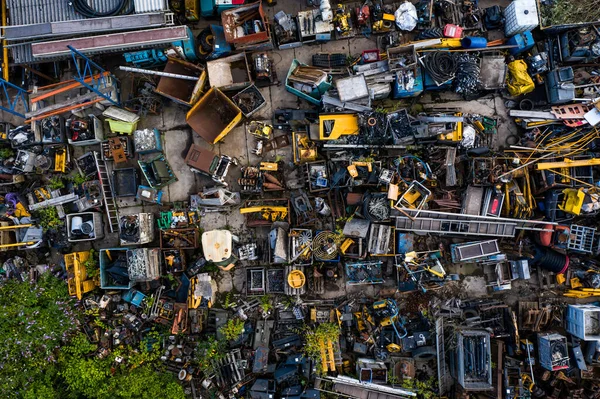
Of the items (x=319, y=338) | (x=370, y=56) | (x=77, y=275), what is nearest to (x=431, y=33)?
(x=370, y=56)

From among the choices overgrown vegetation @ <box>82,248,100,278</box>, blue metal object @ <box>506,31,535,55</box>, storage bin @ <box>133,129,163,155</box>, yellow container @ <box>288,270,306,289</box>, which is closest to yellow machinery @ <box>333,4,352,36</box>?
blue metal object @ <box>506,31,535,55</box>

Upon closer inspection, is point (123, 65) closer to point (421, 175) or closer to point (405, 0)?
point (405, 0)

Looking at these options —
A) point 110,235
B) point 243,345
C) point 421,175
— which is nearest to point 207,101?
point 110,235

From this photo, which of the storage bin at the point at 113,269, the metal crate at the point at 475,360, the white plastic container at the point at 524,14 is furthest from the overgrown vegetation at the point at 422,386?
the white plastic container at the point at 524,14

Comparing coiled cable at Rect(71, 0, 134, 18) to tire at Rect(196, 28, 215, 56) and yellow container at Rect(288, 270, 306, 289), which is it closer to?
tire at Rect(196, 28, 215, 56)

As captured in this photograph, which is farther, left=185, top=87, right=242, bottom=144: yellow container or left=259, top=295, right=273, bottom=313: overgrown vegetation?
left=259, top=295, right=273, bottom=313: overgrown vegetation
